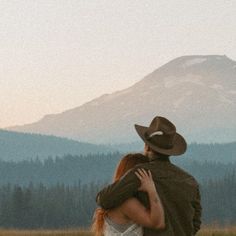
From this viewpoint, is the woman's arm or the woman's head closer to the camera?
the woman's arm

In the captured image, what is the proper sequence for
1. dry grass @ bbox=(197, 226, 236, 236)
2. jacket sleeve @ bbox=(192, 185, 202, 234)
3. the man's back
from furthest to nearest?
dry grass @ bbox=(197, 226, 236, 236), jacket sleeve @ bbox=(192, 185, 202, 234), the man's back

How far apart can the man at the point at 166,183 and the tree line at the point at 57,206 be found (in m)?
82.9

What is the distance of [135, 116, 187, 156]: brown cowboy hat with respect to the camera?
5.27m

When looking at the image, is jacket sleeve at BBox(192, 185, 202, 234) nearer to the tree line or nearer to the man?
the man

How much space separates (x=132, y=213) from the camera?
5102 mm

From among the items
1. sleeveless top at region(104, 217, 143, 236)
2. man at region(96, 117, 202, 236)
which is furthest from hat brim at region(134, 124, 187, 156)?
sleeveless top at region(104, 217, 143, 236)

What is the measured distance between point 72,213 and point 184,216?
124m

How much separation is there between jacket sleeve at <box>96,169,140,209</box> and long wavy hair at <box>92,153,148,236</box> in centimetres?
11

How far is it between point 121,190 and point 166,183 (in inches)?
14.0

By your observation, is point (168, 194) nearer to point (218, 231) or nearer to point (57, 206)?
point (218, 231)

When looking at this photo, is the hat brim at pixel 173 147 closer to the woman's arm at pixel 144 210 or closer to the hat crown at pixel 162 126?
the hat crown at pixel 162 126

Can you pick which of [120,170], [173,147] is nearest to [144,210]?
[120,170]

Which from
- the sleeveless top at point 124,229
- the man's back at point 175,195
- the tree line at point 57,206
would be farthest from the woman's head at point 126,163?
the tree line at point 57,206

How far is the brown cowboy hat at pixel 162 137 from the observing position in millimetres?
5266
